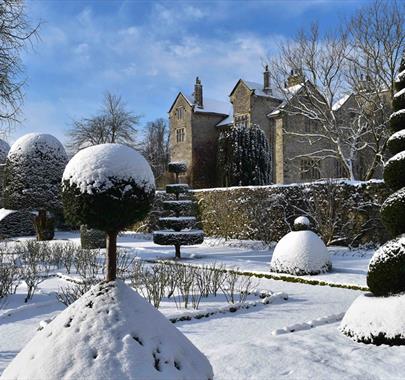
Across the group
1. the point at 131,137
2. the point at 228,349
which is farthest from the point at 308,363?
the point at 131,137

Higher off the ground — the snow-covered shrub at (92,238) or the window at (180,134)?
the window at (180,134)

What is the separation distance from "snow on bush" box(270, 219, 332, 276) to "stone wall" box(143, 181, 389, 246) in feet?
15.9

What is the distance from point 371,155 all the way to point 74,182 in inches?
1260

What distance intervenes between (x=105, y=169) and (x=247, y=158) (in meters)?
28.1

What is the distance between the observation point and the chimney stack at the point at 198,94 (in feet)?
132

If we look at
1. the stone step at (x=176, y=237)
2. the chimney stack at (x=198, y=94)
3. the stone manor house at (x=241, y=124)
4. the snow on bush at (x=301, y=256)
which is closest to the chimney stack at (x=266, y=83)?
the stone manor house at (x=241, y=124)

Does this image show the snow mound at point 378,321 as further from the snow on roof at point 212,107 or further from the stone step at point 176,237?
the snow on roof at point 212,107

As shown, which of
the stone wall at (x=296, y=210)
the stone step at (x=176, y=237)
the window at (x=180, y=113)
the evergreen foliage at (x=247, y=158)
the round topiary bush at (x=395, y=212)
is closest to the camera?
the round topiary bush at (x=395, y=212)

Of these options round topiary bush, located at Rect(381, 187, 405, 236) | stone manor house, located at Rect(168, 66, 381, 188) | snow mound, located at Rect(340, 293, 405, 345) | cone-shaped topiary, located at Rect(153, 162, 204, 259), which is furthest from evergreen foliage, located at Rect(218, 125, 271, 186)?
snow mound, located at Rect(340, 293, 405, 345)

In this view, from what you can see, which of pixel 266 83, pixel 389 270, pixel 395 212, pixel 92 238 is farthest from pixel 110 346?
pixel 266 83

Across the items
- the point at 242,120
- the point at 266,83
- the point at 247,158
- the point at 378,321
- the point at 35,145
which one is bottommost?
the point at 378,321

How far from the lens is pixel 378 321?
514cm

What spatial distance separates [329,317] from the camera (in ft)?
20.6

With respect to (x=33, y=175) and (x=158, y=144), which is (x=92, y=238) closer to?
(x=33, y=175)
